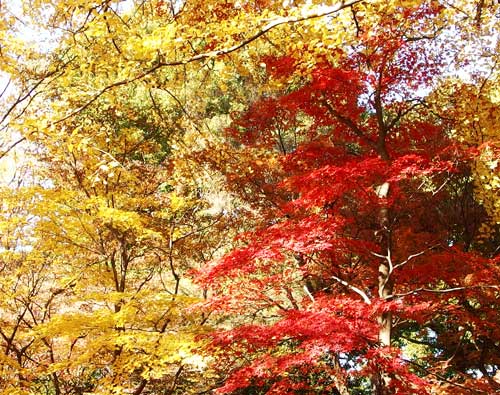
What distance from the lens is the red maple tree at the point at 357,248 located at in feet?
17.0

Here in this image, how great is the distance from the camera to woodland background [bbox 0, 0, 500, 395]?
4211mm

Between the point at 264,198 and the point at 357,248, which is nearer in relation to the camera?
the point at 357,248

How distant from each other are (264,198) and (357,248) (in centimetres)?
320

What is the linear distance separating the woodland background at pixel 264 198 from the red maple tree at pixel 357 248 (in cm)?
4

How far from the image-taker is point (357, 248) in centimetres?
610

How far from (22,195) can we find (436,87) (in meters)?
8.93

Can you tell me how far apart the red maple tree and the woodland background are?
40mm

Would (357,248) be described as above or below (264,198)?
below

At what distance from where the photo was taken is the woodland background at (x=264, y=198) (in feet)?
13.8

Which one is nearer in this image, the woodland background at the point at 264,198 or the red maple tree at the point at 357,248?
the woodland background at the point at 264,198

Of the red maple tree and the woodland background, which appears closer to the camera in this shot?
the woodland background

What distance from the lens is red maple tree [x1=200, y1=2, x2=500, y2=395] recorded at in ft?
17.0

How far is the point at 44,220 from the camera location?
24.8 ft

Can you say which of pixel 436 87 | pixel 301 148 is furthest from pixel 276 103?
pixel 436 87
